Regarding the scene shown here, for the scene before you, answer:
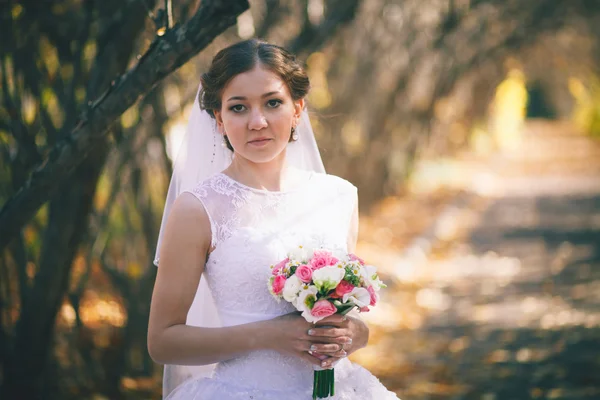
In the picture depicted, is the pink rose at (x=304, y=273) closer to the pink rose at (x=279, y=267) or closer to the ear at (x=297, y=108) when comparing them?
the pink rose at (x=279, y=267)

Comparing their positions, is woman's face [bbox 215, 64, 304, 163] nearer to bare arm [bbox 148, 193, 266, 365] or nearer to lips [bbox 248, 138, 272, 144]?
lips [bbox 248, 138, 272, 144]

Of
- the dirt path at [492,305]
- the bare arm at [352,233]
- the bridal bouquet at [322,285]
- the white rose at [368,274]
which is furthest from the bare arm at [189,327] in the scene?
the dirt path at [492,305]

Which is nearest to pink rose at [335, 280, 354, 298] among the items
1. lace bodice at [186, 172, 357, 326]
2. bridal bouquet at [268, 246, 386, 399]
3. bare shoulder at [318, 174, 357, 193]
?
bridal bouquet at [268, 246, 386, 399]

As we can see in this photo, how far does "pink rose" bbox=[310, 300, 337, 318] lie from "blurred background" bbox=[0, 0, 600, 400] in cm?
112

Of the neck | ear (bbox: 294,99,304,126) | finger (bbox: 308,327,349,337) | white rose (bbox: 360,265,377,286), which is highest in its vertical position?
ear (bbox: 294,99,304,126)

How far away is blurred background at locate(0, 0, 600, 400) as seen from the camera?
468 centimetres

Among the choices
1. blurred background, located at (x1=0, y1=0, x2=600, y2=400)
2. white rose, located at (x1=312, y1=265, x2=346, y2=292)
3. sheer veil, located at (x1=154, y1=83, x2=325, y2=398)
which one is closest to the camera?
white rose, located at (x1=312, y1=265, x2=346, y2=292)

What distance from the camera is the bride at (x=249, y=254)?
9.06 feet

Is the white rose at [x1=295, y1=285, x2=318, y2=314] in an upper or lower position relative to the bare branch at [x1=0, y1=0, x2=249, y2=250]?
lower

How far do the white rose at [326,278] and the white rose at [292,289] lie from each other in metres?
0.07

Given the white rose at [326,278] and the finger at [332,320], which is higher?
the white rose at [326,278]

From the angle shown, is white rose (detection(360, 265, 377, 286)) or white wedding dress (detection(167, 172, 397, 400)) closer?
white rose (detection(360, 265, 377, 286))

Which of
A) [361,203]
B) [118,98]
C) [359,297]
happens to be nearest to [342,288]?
[359,297]

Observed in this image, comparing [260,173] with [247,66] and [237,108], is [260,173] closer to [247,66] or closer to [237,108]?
[237,108]
